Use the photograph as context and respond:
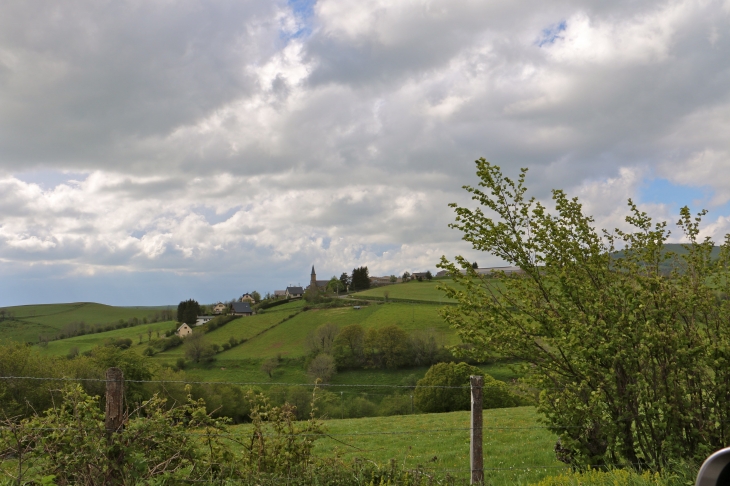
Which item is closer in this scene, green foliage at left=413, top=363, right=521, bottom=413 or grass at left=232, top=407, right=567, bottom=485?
grass at left=232, top=407, right=567, bottom=485

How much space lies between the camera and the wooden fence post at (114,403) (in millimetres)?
6797

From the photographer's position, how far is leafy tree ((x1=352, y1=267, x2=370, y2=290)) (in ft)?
487

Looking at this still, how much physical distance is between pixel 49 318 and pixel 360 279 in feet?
313

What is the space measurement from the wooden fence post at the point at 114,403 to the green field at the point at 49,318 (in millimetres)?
124931

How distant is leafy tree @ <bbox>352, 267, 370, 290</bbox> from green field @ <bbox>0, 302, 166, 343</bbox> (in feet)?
201

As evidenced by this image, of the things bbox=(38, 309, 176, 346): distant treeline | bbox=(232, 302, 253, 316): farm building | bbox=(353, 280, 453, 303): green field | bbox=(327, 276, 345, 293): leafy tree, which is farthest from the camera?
bbox=(327, 276, 345, 293): leafy tree

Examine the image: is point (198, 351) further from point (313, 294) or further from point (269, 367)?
point (313, 294)

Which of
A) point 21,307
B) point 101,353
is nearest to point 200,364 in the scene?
point 101,353

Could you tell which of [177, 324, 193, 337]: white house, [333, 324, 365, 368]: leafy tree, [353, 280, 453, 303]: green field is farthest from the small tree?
[177, 324, 193, 337]: white house

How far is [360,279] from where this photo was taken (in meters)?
148

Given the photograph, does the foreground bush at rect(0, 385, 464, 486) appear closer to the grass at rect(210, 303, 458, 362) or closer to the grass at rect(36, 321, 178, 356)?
the grass at rect(210, 303, 458, 362)

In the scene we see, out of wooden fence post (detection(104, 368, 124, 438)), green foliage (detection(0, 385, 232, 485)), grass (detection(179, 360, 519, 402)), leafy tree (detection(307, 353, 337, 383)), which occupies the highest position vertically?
wooden fence post (detection(104, 368, 124, 438))

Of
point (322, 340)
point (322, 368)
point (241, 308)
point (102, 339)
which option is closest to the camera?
point (322, 368)

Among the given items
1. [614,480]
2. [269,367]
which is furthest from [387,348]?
[614,480]
